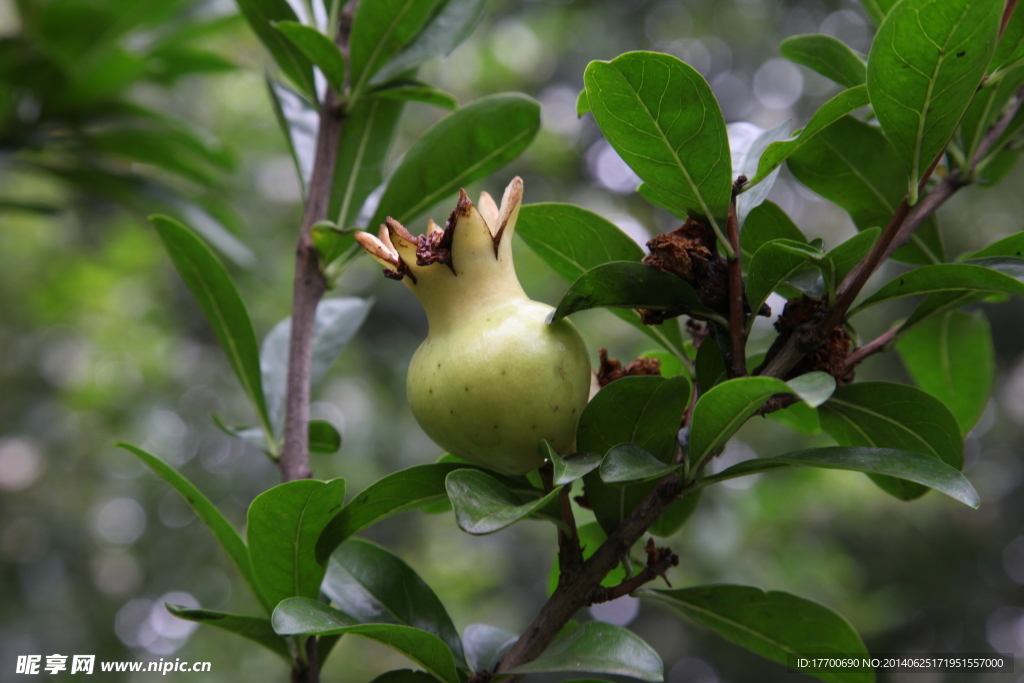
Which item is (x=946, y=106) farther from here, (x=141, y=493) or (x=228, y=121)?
(x=228, y=121)

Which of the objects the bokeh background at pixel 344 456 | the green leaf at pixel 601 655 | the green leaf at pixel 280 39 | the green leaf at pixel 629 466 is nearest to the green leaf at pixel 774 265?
the green leaf at pixel 629 466

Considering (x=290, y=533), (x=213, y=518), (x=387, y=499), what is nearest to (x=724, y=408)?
(x=387, y=499)

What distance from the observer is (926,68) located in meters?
0.58

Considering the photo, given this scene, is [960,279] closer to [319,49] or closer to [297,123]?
[319,49]

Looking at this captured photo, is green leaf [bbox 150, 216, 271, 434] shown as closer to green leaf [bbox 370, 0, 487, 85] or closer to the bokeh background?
green leaf [bbox 370, 0, 487, 85]

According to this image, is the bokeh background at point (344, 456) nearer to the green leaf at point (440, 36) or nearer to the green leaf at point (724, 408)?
the green leaf at point (440, 36)

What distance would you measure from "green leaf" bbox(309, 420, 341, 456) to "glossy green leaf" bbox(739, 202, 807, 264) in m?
0.51

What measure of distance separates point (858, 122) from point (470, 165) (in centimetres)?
43

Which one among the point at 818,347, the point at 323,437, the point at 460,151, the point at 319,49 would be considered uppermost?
the point at 319,49

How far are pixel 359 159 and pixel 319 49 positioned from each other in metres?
0.15

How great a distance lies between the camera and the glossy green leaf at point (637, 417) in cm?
63

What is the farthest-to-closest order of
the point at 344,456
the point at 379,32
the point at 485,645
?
1. the point at 344,456
2. the point at 379,32
3. the point at 485,645

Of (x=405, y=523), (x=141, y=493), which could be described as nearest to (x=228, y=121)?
(x=141, y=493)

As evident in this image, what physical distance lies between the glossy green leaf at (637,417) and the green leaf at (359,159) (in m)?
0.45
